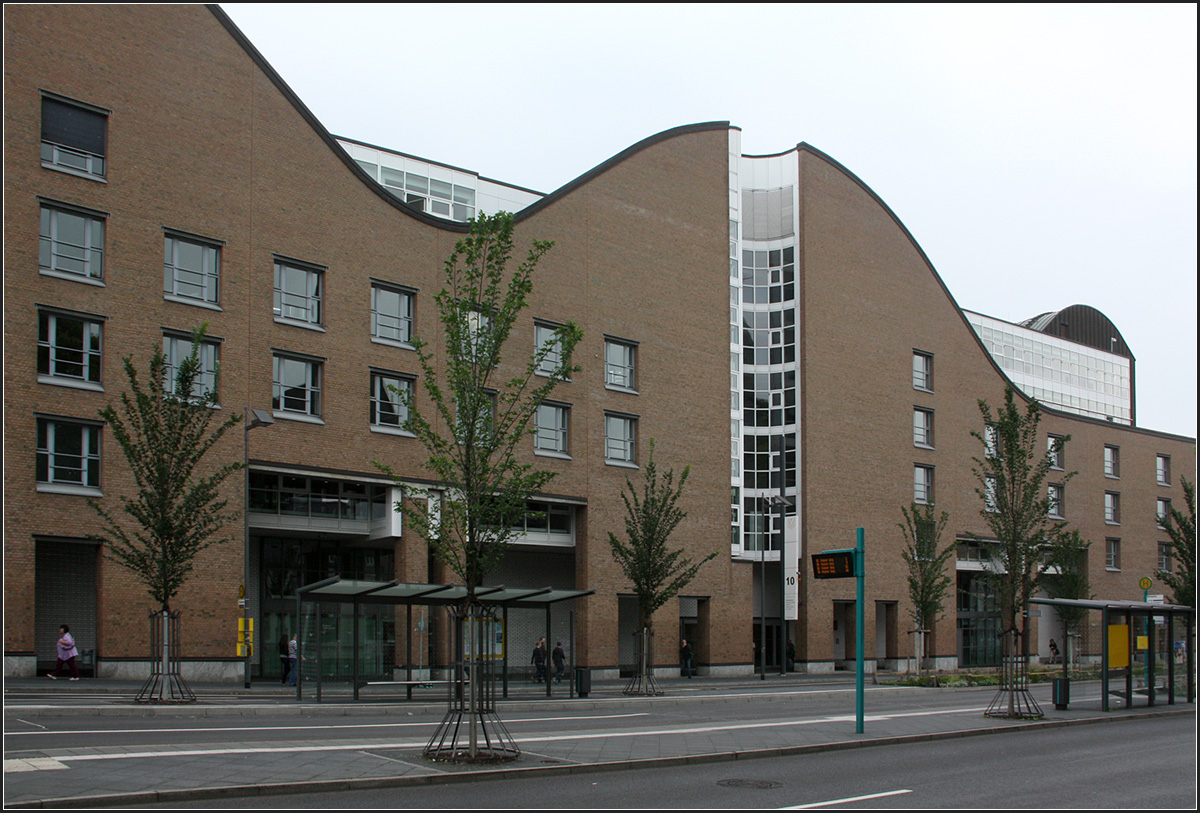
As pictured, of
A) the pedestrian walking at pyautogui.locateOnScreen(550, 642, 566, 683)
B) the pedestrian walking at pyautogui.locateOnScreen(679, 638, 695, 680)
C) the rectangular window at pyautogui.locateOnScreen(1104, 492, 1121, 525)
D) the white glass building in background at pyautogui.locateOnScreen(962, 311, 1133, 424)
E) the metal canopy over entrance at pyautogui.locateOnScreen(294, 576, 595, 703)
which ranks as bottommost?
the pedestrian walking at pyautogui.locateOnScreen(679, 638, 695, 680)

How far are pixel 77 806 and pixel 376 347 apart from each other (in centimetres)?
2893

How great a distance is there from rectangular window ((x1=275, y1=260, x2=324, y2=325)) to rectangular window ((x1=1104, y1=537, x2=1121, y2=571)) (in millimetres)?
54157

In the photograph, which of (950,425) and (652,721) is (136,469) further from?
(950,425)

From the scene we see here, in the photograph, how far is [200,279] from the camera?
34469mm

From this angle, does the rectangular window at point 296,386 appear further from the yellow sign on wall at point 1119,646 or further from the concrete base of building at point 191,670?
the yellow sign on wall at point 1119,646

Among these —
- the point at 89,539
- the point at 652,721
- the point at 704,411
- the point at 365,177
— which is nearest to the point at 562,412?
the point at 704,411

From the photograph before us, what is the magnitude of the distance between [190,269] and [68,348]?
454 centimetres

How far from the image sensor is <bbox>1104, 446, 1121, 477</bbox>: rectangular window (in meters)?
71.9

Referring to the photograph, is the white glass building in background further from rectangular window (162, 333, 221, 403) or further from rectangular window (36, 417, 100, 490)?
rectangular window (36, 417, 100, 490)

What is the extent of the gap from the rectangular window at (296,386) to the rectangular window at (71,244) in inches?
248

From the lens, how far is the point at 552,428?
43594 millimetres

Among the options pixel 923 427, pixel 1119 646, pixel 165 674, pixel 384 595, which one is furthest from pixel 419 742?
pixel 923 427

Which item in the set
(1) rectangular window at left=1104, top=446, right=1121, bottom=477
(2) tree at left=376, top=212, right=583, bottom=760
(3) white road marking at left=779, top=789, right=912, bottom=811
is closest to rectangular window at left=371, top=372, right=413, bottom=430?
(2) tree at left=376, top=212, right=583, bottom=760

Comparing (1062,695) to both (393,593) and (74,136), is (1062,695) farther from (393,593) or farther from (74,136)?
(74,136)
